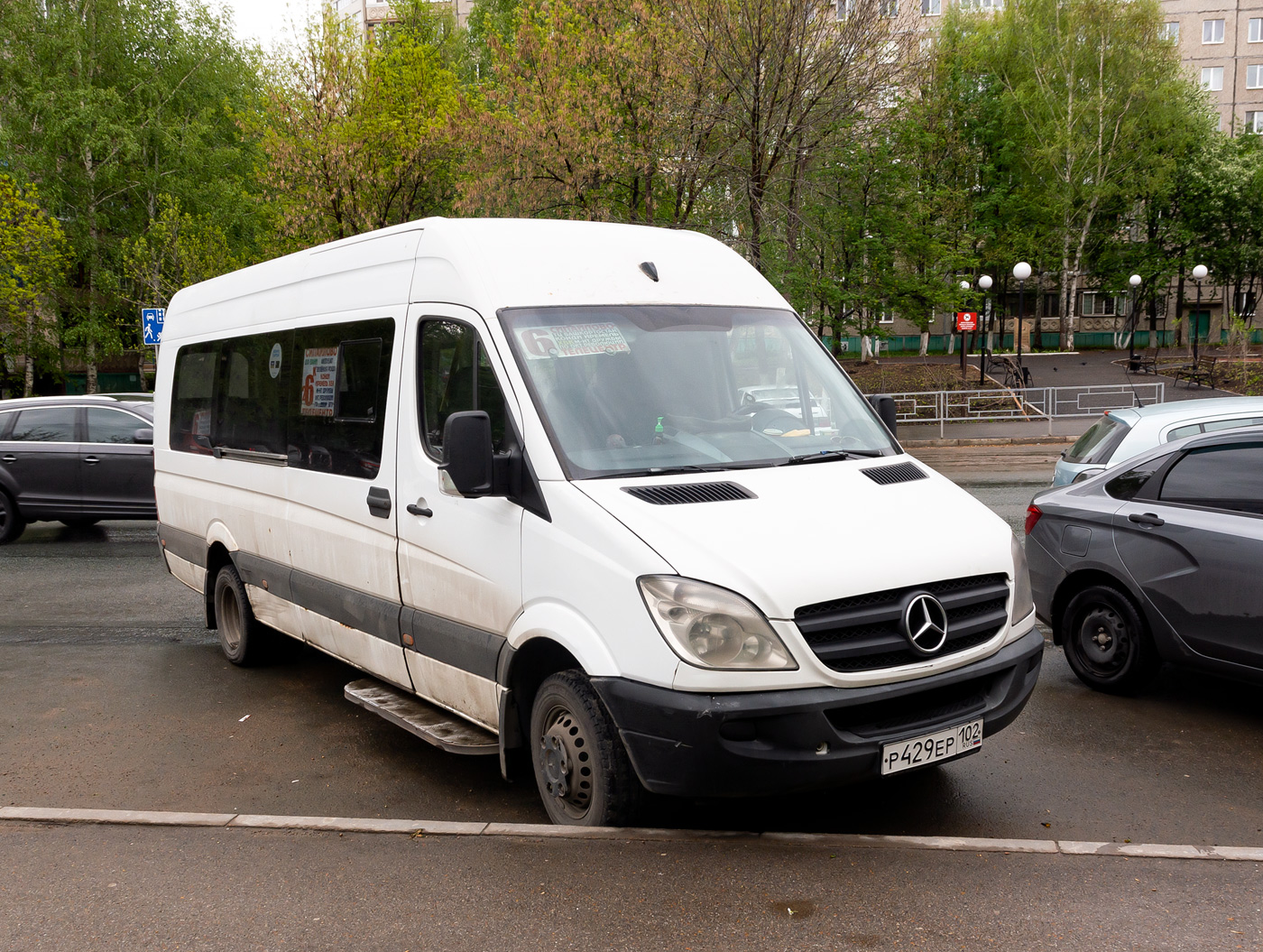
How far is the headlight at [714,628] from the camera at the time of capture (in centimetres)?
365

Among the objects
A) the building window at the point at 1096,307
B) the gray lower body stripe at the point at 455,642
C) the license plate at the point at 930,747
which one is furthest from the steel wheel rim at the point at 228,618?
the building window at the point at 1096,307

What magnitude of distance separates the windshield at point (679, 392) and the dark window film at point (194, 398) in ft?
12.6

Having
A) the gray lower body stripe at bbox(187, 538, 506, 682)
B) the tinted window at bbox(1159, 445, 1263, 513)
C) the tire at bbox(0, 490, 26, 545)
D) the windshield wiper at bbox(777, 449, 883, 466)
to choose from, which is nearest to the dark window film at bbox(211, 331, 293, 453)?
the gray lower body stripe at bbox(187, 538, 506, 682)

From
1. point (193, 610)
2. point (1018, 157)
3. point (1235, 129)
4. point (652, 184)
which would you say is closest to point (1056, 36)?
point (1018, 157)

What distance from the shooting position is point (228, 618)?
751 cm

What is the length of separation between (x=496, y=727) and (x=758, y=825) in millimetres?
1140

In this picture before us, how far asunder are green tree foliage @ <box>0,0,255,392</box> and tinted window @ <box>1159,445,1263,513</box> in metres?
35.8

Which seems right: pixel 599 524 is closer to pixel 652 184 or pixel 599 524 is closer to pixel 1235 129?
pixel 652 184

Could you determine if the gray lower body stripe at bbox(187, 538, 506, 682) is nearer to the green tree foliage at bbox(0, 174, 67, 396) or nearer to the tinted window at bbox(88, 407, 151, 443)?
the tinted window at bbox(88, 407, 151, 443)

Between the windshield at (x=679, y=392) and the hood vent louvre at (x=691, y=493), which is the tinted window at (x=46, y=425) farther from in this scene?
the hood vent louvre at (x=691, y=493)

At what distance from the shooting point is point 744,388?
4.87m

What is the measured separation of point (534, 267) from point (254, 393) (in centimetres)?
288

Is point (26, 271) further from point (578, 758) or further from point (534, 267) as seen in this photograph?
point (578, 758)

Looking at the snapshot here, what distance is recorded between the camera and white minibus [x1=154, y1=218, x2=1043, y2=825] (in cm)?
371
